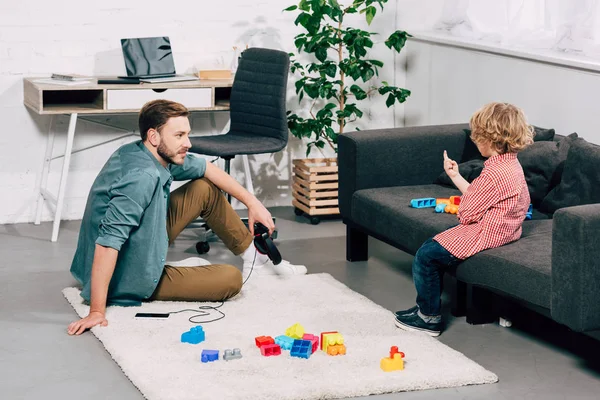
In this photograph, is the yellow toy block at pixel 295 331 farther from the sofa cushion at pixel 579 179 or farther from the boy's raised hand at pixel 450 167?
the sofa cushion at pixel 579 179

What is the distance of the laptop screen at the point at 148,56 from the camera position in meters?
5.36

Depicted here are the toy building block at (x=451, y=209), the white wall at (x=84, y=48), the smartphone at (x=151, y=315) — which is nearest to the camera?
the smartphone at (x=151, y=315)

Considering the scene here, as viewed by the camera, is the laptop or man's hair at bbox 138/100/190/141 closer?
man's hair at bbox 138/100/190/141

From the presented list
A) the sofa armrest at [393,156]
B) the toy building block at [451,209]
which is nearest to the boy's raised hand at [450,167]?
the toy building block at [451,209]

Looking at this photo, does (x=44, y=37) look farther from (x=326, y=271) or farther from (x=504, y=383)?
(x=504, y=383)

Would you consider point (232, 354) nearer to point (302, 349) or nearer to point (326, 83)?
point (302, 349)

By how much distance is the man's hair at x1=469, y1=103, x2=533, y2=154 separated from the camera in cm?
367

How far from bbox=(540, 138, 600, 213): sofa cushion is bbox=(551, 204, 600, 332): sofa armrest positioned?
736 millimetres

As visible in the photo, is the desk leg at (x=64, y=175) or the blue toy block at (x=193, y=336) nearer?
the blue toy block at (x=193, y=336)

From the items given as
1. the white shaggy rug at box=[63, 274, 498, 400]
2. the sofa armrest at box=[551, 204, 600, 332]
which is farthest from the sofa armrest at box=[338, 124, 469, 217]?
the sofa armrest at box=[551, 204, 600, 332]

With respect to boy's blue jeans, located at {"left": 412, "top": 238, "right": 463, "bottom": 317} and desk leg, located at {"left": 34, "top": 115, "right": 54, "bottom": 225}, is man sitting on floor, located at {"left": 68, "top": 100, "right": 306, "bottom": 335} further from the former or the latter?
desk leg, located at {"left": 34, "top": 115, "right": 54, "bottom": 225}

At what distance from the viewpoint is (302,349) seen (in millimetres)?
3475

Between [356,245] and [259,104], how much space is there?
0.98 m

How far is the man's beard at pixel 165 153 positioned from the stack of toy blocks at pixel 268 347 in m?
0.84
